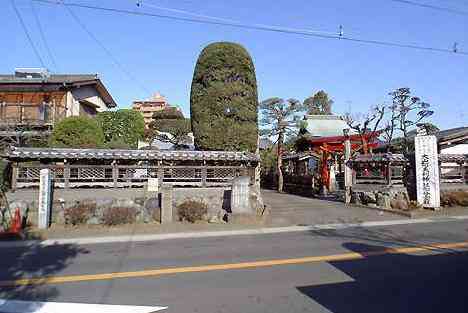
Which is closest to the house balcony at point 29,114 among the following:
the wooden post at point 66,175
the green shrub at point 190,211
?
the wooden post at point 66,175

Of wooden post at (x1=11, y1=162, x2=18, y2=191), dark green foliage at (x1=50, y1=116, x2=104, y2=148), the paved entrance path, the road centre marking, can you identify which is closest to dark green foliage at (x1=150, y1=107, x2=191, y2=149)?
dark green foliage at (x1=50, y1=116, x2=104, y2=148)

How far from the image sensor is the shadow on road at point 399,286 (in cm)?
556

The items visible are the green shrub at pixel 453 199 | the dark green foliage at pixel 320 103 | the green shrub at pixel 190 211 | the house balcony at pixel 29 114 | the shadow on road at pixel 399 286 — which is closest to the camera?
the shadow on road at pixel 399 286

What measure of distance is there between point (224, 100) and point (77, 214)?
346 inches

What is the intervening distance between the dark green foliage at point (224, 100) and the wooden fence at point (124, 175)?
2643 millimetres

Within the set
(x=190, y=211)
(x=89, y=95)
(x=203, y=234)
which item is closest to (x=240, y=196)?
(x=190, y=211)

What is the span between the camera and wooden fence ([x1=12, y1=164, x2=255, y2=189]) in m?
15.3

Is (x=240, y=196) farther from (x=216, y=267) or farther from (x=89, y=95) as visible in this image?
(x=89, y=95)

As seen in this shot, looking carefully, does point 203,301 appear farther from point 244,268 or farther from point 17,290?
point 17,290

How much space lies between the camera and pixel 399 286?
6.46 meters

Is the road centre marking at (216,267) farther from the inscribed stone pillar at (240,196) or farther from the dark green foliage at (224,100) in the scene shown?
the dark green foliage at (224,100)

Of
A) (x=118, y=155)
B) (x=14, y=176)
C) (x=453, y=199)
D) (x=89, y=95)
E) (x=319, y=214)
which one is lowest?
(x=319, y=214)

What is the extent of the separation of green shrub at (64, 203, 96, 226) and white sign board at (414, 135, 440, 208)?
1340cm

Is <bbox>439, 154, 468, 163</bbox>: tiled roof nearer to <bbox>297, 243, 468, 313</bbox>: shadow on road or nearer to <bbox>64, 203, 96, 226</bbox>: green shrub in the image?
<bbox>297, 243, 468, 313</bbox>: shadow on road
